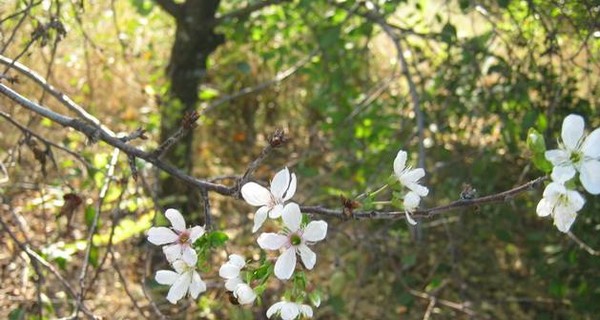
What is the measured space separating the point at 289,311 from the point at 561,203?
47 cm

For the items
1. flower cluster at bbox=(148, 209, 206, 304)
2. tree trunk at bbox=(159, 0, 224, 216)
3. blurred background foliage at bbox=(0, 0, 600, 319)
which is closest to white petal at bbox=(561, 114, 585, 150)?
flower cluster at bbox=(148, 209, 206, 304)

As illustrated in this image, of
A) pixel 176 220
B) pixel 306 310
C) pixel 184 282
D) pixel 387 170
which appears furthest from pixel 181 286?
pixel 387 170

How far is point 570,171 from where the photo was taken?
102 centimetres

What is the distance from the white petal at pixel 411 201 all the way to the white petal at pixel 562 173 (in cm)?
22

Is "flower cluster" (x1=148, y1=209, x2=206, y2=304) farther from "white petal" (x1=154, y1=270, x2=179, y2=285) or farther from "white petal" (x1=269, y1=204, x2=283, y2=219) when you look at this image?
"white petal" (x1=269, y1=204, x2=283, y2=219)

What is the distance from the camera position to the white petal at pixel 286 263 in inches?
44.6

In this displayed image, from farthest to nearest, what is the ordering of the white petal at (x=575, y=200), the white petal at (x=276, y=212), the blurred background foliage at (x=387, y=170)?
the blurred background foliage at (x=387, y=170), the white petal at (x=276, y=212), the white petal at (x=575, y=200)

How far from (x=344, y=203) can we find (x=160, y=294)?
71.3 inches

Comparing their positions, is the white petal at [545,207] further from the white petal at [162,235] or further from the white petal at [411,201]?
the white petal at [162,235]

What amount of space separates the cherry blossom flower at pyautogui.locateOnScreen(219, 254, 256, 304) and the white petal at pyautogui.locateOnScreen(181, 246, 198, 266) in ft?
0.15

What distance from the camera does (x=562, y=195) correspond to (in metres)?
1.04

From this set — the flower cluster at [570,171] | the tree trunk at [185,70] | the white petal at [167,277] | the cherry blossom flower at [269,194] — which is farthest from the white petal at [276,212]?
the tree trunk at [185,70]

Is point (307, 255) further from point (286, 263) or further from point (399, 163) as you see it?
point (399, 163)

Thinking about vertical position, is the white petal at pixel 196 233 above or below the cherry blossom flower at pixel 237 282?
above
